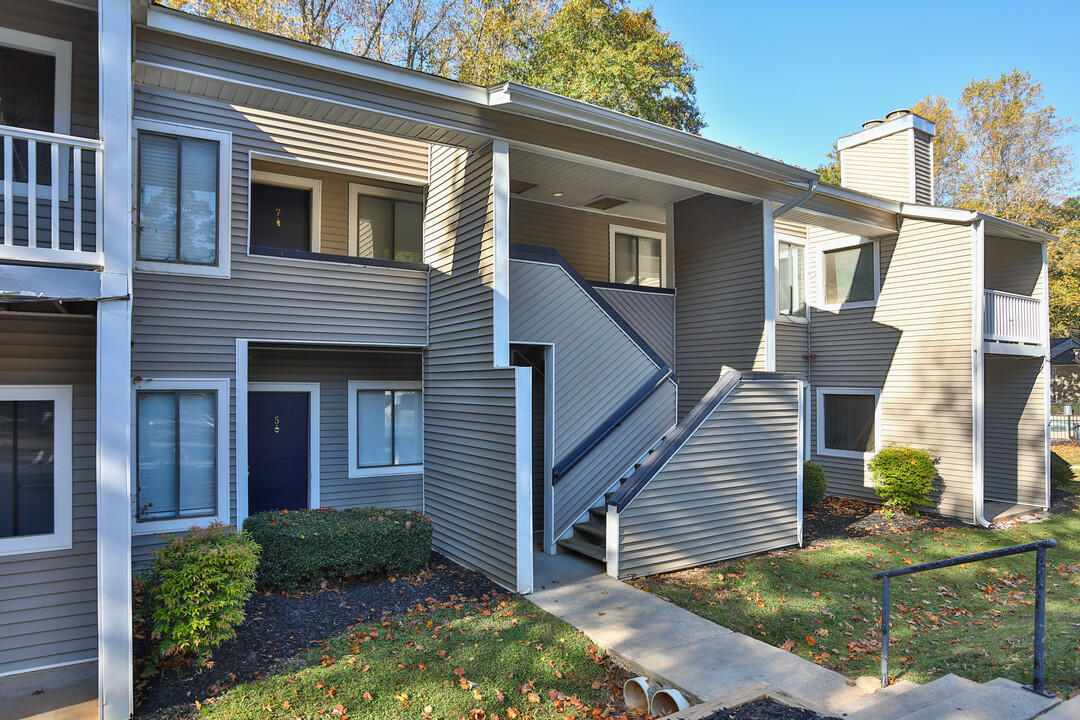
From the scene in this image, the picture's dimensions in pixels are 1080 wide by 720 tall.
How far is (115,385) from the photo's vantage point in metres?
4.36

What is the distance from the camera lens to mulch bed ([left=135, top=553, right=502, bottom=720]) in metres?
4.53

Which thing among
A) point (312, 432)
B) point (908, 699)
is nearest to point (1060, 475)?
point (908, 699)

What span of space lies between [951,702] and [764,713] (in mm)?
1149

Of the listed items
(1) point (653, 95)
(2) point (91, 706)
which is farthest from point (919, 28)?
(2) point (91, 706)

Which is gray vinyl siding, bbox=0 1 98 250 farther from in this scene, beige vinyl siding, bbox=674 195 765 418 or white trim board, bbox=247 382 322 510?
beige vinyl siding, bbox=674 195 765 418

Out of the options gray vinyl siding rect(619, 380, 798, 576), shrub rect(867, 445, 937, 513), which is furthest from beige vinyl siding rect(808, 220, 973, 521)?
gray vinyl siding rect(619, 380, 798, 576)

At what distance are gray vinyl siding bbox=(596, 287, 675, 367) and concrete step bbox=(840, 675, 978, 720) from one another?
6.92 metres

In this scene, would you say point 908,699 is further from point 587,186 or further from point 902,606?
point 587,186

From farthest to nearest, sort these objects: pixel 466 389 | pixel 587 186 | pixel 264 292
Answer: pixel 587 186, pixel 466 389, pixel 264 292

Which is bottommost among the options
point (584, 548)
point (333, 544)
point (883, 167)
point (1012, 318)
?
point (584, 548)

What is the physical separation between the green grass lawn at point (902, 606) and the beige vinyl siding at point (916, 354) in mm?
2308

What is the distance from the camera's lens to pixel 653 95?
20547 millimetres

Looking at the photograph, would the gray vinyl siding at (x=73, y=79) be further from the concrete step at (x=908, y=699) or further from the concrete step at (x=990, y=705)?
the concrete step at (x=990, y=705)

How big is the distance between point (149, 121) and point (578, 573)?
284 inches
